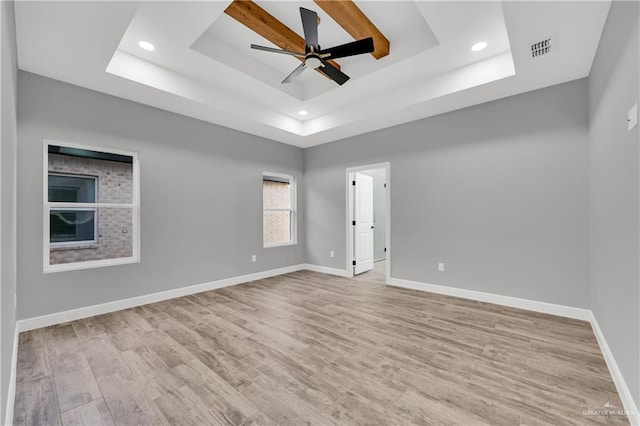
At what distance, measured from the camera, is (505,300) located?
142 inches

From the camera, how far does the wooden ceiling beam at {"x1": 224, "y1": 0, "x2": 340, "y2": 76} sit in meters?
2.73

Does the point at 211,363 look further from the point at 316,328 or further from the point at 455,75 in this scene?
the point at 455,75

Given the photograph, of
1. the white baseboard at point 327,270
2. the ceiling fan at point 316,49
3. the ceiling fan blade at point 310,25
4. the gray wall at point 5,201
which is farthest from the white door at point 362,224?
the gray wall at point 5,201

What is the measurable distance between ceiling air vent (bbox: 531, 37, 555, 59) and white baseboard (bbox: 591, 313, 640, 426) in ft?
8.97

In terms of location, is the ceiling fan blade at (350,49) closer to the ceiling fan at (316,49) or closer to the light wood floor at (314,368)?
the ceiling fan at (316,49)

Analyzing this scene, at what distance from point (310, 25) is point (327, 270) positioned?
4.40 meters

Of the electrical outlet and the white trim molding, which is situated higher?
the electrical outlet

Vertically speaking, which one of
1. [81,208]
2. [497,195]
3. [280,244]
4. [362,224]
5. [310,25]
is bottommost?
[280,244]

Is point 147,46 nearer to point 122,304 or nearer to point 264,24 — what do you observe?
point 264,24

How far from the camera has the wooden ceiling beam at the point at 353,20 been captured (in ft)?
8.70

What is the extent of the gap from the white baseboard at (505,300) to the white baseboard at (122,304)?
288cm

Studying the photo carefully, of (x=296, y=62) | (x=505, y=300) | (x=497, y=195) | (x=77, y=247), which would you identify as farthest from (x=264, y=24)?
(x=77, y=247)

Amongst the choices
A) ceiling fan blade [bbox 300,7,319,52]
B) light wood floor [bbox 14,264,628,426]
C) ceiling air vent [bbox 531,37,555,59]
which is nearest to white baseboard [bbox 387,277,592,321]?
light wood floor [bbox 14,264,628,426]

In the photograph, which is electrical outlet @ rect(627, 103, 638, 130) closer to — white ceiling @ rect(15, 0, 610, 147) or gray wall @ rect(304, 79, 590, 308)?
white ceiling @ rect(15, 0, 610, 147)
